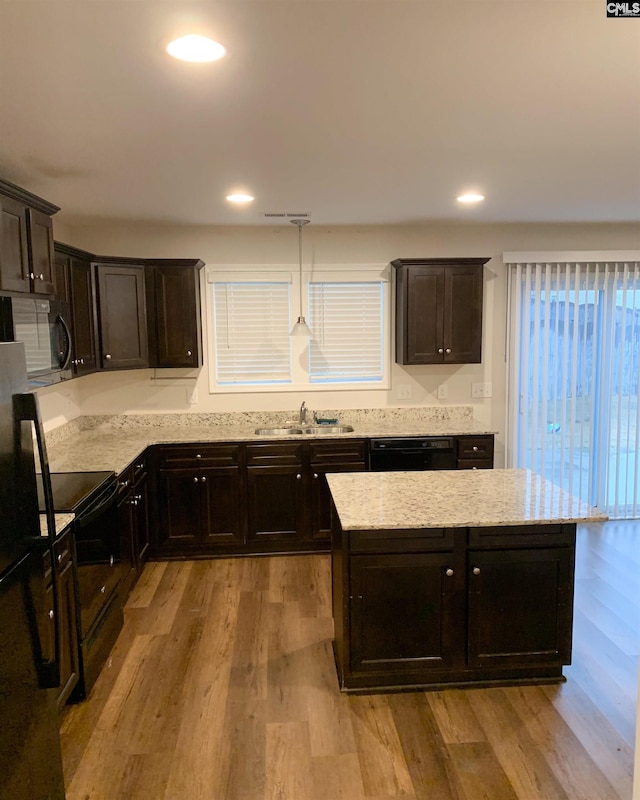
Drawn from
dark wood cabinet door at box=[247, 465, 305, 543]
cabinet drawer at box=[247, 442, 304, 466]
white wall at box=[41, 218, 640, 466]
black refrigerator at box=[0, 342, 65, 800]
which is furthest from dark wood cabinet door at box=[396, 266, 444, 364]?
black refrigerator at box=[0, 342, 65, 800]

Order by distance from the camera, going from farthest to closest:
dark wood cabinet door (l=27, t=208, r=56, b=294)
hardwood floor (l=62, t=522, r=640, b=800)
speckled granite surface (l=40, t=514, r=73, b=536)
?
dark wood cabinet door (l=27, t=208, r=56, b=294), speckled granite surface (l=40, t=514, r=73, b=536), hardwood floor (l=62, t=522, r=640, b=800)

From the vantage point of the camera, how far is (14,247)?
254cm

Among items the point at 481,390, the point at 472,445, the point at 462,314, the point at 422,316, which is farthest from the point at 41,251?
the point at 481,390

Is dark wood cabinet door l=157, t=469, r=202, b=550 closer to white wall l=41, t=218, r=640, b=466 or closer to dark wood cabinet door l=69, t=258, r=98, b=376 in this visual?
white wall l=41, t=218, r=640, b=466

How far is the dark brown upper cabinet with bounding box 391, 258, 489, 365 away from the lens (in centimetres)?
455

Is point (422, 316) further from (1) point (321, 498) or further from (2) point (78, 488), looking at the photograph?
(2) point (78, 488)

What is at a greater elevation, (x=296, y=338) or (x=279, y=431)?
(x=296, y=338)

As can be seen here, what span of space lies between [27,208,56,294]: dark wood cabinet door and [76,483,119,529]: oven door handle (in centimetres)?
108

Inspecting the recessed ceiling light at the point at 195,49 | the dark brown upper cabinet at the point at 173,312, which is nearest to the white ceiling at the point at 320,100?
the recessed ceiling light at the point at 195,49

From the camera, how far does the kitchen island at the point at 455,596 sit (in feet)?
8.49

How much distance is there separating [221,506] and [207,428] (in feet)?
2.35

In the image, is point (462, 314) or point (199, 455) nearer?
point (199, 455)

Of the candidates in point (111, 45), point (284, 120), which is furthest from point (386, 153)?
point (111, 45)

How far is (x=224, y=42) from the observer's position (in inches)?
63.6
